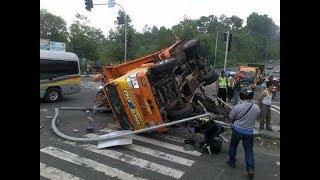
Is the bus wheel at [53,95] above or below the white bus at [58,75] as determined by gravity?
below

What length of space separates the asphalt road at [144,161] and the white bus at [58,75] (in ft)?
20.6

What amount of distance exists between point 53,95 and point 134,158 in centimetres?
995

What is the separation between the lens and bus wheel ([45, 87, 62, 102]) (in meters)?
16.8

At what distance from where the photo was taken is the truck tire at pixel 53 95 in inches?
659

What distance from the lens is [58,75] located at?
1719cm

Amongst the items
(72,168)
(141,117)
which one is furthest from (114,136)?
(72,168)

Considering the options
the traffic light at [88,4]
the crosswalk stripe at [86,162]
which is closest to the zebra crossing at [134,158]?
the crosswalk stripe at [86,162]

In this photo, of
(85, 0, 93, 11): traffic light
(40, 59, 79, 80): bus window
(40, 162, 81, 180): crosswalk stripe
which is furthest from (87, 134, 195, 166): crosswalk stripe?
(85, 0, 93, 11): traffic light

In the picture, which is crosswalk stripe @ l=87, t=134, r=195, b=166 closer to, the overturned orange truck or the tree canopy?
the overturned orange truck

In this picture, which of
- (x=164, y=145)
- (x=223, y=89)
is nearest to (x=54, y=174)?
(x=164, y=145)

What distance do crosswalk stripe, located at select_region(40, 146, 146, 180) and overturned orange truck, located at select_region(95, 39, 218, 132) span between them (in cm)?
213

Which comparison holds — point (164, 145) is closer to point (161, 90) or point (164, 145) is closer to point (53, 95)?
point (161, 90)

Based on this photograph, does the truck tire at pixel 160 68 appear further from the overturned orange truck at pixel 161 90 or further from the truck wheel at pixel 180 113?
the truck wheel at pixel 180 113
